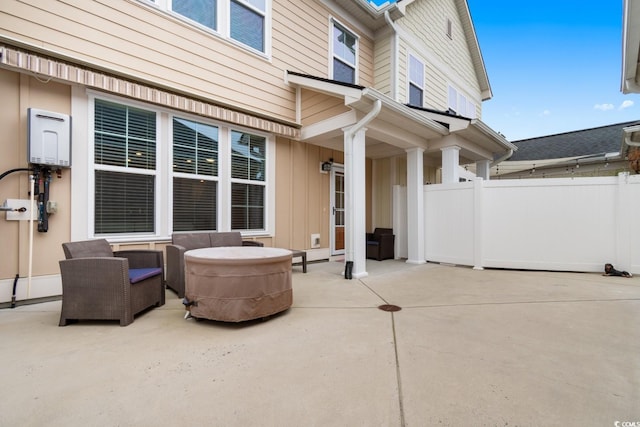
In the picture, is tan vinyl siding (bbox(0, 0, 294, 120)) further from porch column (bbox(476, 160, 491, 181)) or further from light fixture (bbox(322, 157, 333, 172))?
porch column (bbox(476, 160, 491, 181))

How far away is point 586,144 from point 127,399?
16.1 metres

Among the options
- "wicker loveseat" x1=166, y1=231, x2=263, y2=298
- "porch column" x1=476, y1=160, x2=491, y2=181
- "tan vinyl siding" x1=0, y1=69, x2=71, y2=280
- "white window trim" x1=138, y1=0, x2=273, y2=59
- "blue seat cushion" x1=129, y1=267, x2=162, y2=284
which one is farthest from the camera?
"porch column" x1=476, y1=160, x2=491, y2=181

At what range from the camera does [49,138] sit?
3.58m

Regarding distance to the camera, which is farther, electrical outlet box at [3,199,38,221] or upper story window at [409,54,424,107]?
upper story window at [409,54,424,107]

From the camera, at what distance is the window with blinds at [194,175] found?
4844 mm

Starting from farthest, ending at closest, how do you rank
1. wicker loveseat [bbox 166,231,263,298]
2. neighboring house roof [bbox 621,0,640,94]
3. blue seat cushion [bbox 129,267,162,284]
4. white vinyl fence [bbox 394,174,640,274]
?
white vinyl fence [bbox 394,174,640,274], wicker loveseat [bbox 166,231,263,298], blue seat cushion [bbox 129,267,162,284], neighboring house roof [bbox 621,0,640,94]

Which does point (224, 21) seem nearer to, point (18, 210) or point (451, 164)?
point (18, 210)

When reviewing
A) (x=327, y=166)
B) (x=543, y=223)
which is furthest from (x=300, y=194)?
(x=543, y=223)

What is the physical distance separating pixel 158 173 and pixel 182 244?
3.80ft

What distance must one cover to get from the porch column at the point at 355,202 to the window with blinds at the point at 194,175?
2353mm

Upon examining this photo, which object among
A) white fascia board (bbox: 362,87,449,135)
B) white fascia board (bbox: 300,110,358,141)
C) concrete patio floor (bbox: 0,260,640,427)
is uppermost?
white fascia board (bbox: 362,87,449,135)

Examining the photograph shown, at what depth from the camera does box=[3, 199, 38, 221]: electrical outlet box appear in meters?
3.50

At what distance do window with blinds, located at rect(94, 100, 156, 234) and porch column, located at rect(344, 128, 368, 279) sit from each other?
3.13 m

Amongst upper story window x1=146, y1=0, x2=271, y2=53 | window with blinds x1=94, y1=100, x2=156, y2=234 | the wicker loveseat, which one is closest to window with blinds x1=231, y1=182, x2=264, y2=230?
the wicker loveseat
